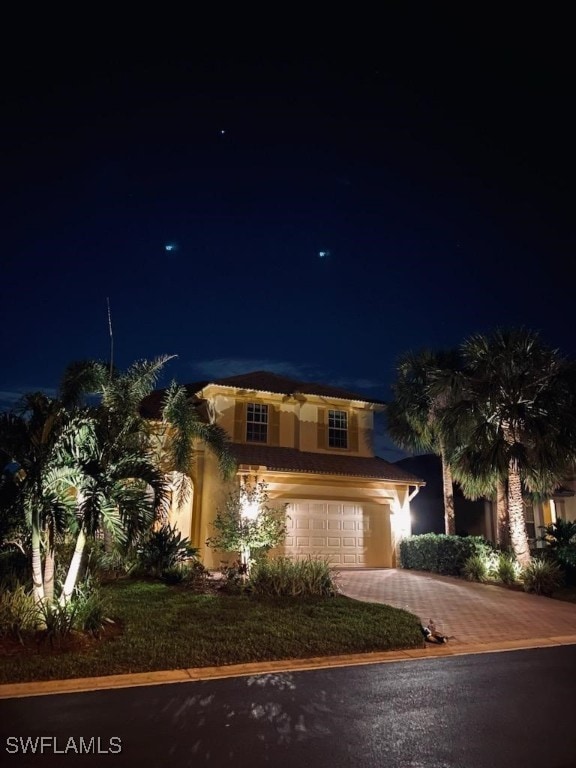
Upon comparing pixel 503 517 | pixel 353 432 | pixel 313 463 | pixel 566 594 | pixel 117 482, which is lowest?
pixel 566 594

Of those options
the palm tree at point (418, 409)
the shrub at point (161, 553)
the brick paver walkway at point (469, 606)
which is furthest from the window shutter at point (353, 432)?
the shrub at point (161, 553)

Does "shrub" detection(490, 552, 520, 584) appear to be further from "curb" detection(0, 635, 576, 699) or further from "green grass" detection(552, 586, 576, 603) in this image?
"curb" detection(0, 635, 576, 699)

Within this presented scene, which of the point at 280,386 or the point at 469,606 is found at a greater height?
the point at 280,386

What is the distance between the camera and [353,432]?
2080 cm

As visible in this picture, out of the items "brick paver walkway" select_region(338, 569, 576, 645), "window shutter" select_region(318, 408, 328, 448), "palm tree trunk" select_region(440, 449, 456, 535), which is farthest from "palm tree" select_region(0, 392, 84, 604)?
"palm tree trunk" select_region(440, 449, 456, 535)

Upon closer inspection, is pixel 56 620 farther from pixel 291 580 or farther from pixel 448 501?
pixel 448 501

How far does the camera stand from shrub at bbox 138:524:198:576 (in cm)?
1310

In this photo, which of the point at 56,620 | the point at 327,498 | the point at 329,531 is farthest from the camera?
the point at 327,498

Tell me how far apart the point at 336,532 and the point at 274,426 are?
439 centimetres

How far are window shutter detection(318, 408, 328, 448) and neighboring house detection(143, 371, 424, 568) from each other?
0.13ft

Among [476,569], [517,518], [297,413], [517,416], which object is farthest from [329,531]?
[517,416]

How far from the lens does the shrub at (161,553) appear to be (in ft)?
43.0

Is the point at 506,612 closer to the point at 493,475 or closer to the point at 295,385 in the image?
the point at 493,475

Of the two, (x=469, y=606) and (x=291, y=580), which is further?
(x=469, y=606)
